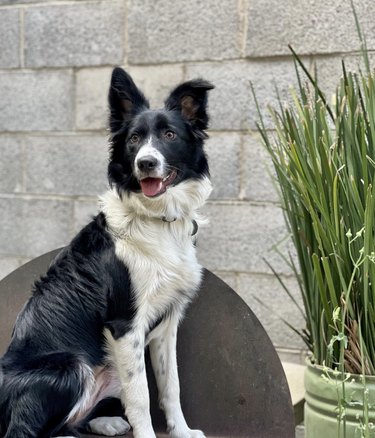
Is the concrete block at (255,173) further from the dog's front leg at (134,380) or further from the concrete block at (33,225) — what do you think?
the dog's front leg at (134,380)

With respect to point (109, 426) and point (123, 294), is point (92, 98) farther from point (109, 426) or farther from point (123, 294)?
point (109, 426)

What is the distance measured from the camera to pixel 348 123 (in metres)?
2.34

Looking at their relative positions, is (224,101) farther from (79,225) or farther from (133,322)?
(133,322)

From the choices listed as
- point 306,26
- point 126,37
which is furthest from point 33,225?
point 306,26

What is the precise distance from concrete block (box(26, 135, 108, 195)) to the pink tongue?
5.96ft

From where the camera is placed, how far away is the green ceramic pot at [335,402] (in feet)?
7.26

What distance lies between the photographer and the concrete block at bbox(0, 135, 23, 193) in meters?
Answer: 4.54

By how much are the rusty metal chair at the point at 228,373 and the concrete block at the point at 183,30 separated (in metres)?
1.66

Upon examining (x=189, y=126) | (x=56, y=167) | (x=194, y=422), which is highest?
(x=189, y=126)

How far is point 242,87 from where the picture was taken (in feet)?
12.9

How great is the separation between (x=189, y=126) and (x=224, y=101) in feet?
4.71

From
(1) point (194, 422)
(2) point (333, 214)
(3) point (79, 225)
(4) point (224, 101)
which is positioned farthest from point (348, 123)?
(3) point (79, 225)

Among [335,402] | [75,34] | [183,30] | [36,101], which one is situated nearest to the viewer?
[335,402]

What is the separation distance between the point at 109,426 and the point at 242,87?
2.01 metres
